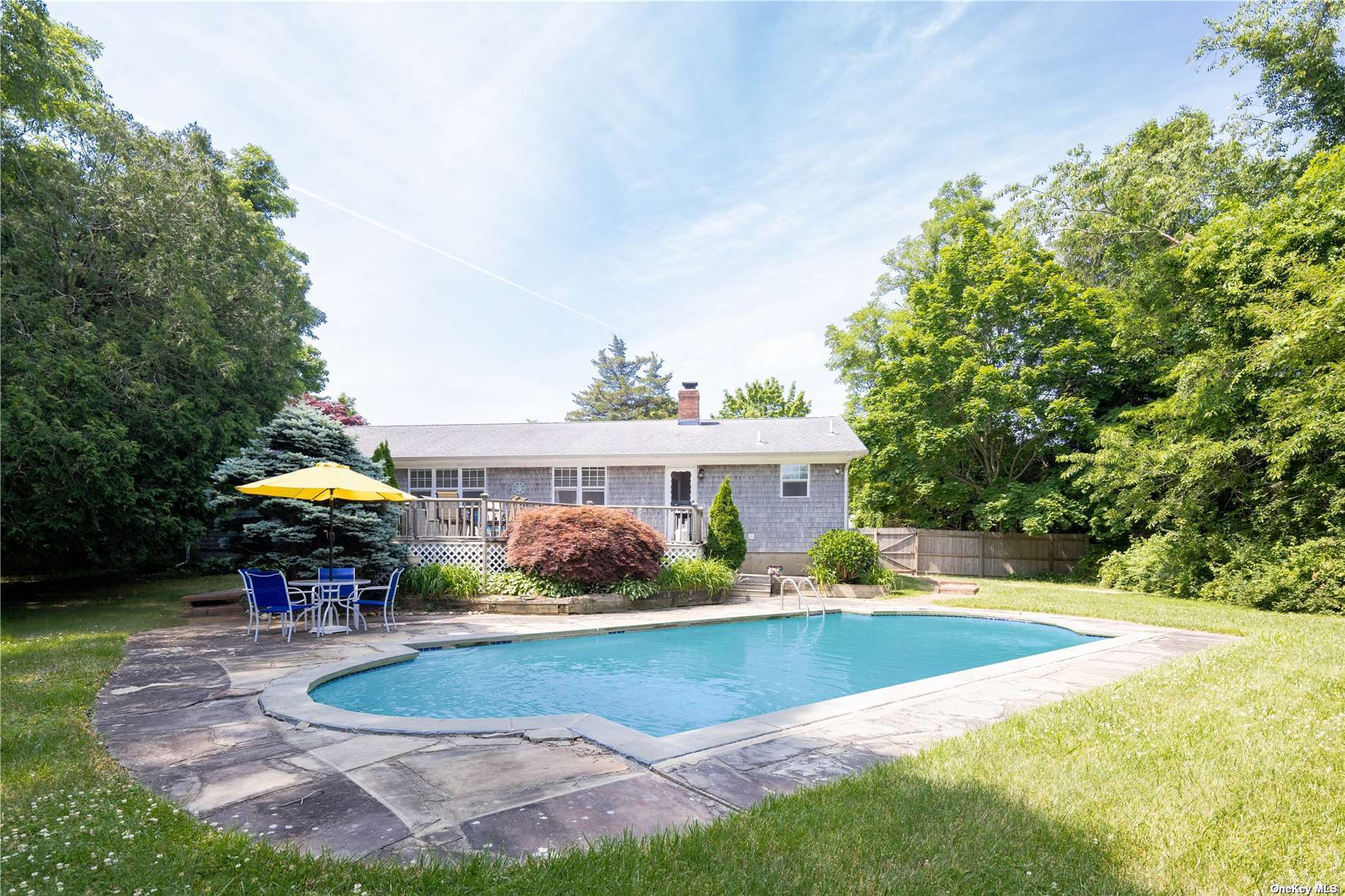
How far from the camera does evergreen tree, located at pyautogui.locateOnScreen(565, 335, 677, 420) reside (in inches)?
2108

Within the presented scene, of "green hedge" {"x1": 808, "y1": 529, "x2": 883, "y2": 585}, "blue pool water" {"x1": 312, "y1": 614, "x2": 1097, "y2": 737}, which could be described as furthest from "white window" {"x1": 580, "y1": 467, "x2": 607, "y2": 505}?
"blue pool water" {"x1": 312, "y1": 614, "x2": 1097, "y2": 737}

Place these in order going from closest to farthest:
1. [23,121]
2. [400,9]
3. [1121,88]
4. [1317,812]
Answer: [1317,812], [400,9], [23,121], [1121,88]

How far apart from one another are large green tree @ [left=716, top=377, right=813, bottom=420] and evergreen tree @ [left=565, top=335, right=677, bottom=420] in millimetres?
9476

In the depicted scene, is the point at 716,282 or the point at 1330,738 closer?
the point at 1330,738

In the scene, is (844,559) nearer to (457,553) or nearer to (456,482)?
(457,553)

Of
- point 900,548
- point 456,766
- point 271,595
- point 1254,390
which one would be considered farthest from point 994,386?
point 456,766

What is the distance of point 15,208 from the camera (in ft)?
34.8

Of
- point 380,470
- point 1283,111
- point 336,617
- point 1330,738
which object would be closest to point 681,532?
point 380,470

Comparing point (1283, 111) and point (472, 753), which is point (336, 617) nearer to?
point (472, 753)

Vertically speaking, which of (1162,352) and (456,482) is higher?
(1162,352)

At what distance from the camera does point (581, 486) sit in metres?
19.3

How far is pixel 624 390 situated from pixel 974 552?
37342mm

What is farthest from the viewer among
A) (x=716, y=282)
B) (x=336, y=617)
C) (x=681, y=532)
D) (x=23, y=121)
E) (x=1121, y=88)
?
(x=716, y=282)

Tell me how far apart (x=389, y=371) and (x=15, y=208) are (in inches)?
757
